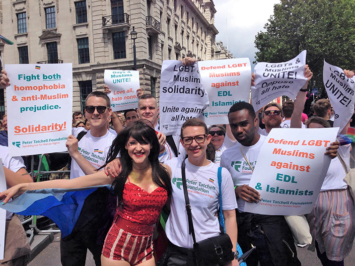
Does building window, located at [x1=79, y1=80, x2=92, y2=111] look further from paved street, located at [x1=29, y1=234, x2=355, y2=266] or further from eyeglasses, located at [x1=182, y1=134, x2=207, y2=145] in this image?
eyeglasses, located at [x1=182, y1=134, x2=207, y2=145]

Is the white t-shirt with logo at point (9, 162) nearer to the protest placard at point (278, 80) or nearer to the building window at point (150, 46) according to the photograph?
the protest placard at point (278, 80)

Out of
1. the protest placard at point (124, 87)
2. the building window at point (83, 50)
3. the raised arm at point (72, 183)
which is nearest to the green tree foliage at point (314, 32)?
the building window at point (83, 50)

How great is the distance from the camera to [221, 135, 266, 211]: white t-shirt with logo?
2373 millimetres

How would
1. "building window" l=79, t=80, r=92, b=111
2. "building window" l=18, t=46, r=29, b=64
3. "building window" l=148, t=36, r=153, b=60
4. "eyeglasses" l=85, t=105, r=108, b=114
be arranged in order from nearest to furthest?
"eyeglasses" l=85, t=105, r=108, b=114 < "building window" l=79, t=80, r=92, b=111 < "building window" l=148, t=36, r=153, b=60 < "building window" l=18, t=46, r=29, b=64

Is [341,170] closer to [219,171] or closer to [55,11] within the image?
[219,171]

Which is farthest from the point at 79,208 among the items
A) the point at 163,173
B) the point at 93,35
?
the point at 93,35

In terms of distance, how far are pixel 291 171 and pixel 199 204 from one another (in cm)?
80

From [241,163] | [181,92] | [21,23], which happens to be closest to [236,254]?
[241,163]

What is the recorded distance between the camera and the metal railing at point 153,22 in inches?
923

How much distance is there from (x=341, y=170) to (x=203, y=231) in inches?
63.3

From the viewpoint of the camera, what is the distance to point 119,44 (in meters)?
23.0

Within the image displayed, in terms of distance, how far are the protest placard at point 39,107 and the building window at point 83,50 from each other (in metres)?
Answer: 22.3

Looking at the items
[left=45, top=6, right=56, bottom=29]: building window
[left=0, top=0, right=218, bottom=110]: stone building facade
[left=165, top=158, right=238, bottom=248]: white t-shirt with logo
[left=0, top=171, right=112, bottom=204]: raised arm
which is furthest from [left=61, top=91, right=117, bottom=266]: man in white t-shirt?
[left=45, top=6, right=56, bottom=29]: building window

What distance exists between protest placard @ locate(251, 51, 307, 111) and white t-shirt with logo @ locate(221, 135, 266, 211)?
1.14 meters
